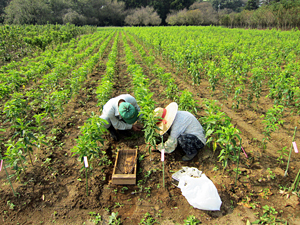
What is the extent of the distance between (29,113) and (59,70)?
6.55 ft

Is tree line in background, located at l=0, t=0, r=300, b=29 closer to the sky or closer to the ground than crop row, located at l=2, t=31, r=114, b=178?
closer to the sky

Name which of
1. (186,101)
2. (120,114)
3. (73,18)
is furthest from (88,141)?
(73,18)

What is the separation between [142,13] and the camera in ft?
168

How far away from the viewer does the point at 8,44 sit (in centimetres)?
1473

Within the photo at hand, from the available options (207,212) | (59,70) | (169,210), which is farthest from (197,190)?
(59,70)

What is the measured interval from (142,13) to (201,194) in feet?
185

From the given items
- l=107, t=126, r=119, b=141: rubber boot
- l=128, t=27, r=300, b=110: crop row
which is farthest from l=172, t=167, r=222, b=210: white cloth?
l=128, t=27, r=300, b=110: crop row

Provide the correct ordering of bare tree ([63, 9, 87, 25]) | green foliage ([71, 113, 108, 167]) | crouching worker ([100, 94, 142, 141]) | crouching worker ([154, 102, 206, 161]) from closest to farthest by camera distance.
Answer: green foliage ([71, 113, 108, 167]) < crouching worker ([154, 102, 206, 161]) < crouching worker ([100, 94, 142, 141]) < bare tree ([63, 9, 87, 25])

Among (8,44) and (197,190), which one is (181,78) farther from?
(8,44)


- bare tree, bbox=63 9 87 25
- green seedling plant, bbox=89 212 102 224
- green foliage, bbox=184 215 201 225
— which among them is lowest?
green foliage, bbox=184 215 201 225

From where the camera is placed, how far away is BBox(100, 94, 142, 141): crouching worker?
362cm

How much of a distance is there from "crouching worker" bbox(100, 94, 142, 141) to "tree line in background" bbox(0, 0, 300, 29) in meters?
33.4

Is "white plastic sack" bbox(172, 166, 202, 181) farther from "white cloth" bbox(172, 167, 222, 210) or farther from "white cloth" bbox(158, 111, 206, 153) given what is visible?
"white cloth" bbox(158, 111, 206, 153)

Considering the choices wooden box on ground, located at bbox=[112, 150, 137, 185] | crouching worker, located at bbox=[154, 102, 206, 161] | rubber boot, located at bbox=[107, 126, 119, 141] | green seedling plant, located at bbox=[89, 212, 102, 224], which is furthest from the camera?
rubber boot, located at bbox=[107, 126, 119, 141]
